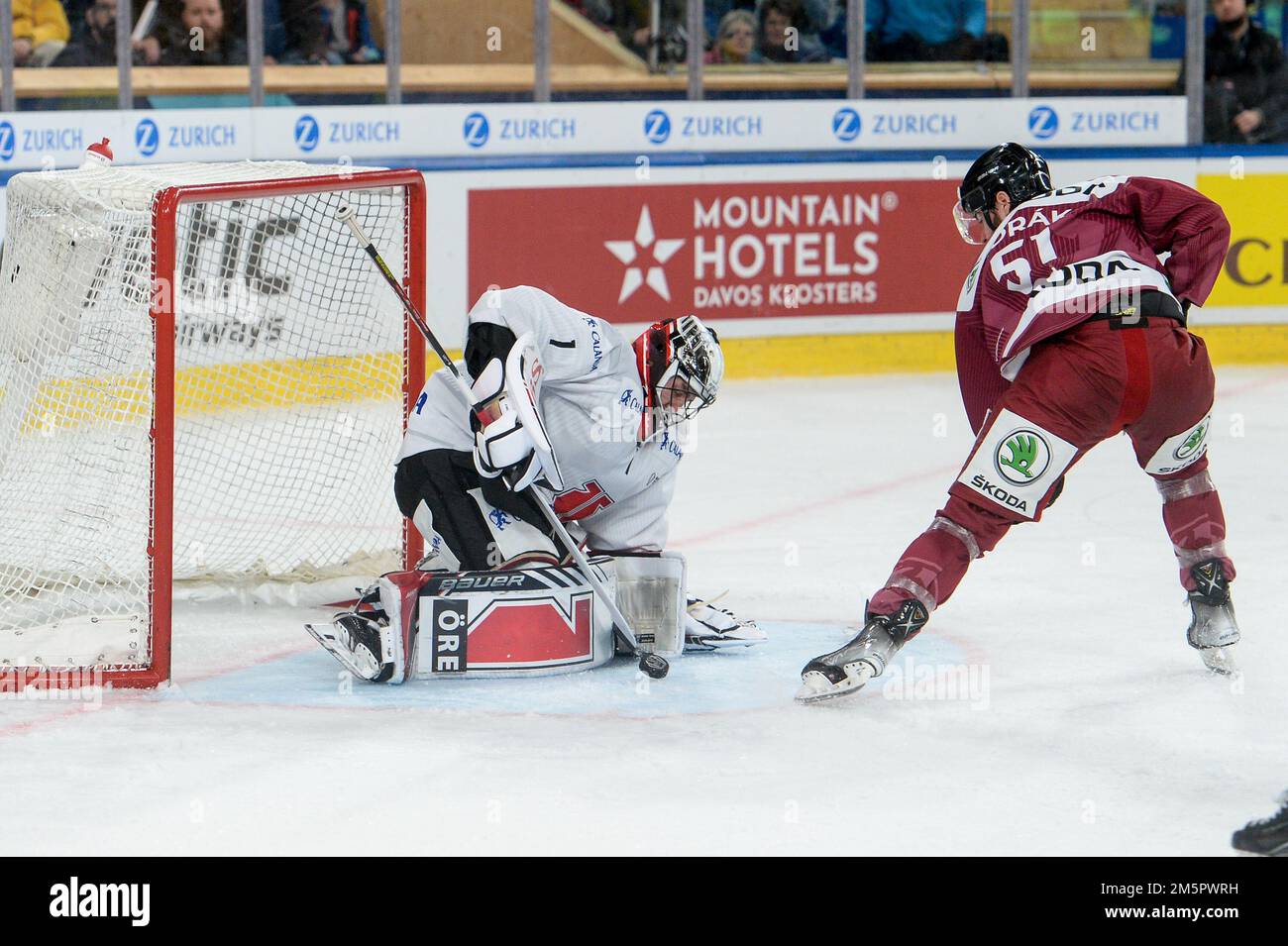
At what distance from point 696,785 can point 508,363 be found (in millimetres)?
891

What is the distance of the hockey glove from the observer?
361 cm

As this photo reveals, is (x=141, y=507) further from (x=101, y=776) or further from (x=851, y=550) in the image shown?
(x=851, y=550)

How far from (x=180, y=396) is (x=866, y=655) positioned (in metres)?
2.24

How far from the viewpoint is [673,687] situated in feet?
12.6

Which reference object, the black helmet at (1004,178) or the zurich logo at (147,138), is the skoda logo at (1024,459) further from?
the zurich logo at (147,138)

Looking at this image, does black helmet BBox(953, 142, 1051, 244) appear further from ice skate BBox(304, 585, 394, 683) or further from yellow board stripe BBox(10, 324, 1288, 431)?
yellow board stripe BBox(10, 324, 1288, 431)

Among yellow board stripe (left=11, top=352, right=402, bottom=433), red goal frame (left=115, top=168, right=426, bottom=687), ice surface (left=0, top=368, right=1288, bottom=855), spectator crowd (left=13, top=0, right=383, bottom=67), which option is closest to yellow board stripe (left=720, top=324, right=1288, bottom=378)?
spectator crowd (left=13, top=0, right=383, bottom=67)

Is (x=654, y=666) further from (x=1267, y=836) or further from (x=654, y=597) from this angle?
(x=1267, y=836)

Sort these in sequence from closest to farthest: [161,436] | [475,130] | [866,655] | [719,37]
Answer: [866,655]
[161,436]
[475,130]
[719,37]

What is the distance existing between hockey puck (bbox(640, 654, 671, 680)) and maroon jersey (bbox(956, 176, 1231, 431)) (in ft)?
2.83

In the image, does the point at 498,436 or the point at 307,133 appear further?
the point at 307,133

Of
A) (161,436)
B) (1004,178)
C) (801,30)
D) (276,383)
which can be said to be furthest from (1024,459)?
(801,30)

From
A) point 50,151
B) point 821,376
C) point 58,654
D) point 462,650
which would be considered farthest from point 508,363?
point 821,376

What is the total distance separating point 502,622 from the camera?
12.5ft
